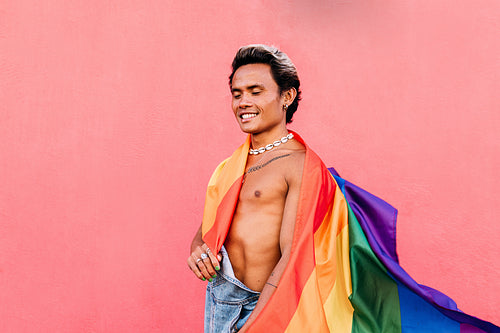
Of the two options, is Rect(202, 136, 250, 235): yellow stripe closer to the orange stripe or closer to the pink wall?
the orange stripe

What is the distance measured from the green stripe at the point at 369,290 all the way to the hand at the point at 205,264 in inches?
17.4

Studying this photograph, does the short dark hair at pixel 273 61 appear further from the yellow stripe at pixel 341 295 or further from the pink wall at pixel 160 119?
the pink wall at pixel 160 119

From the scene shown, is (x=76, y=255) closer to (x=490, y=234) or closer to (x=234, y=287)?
(x=234, y=287)

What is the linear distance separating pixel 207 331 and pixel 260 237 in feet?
1.30

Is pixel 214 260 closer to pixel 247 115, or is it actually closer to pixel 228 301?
pixel 228 301

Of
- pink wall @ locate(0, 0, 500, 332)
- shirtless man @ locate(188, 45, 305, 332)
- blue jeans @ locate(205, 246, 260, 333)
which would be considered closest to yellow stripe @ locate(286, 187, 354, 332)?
shirtless man @ locate(188, 45, 305, 332)

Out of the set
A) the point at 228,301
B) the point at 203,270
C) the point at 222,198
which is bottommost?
the point at 228,301

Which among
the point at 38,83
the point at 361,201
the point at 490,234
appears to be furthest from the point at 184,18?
A: the point at 490,234

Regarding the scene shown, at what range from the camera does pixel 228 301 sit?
5.45 feet

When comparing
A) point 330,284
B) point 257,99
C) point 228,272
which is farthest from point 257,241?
point 257,99

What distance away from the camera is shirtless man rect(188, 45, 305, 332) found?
1.61 metres

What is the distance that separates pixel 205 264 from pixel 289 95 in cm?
65

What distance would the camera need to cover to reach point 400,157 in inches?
104

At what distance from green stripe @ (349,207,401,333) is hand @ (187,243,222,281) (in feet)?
1.45
